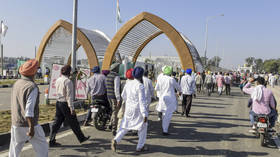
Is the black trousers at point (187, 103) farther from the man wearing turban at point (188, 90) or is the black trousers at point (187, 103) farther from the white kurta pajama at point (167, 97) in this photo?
the white kurta pajama at point (167, 97)

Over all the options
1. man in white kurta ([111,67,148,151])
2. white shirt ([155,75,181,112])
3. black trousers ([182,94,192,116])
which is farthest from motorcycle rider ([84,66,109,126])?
black trousers ([182,94,192,116])

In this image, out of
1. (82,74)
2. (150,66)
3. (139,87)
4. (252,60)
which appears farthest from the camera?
(252,60)

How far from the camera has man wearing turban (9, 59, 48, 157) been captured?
3314 mm

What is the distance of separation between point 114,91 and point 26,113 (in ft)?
10.3

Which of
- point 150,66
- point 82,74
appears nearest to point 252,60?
point 150,66

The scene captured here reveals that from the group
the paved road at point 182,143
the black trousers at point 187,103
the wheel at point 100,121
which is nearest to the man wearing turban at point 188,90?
the black trousers at point 187,103

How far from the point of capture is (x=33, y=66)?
11.4 feet

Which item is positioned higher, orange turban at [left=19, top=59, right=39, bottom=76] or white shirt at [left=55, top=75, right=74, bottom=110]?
orange turban at [left=19, top=59, right=39, bottom=76]

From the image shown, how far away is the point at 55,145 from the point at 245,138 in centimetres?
463

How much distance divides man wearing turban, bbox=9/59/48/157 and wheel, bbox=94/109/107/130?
9.84 ft

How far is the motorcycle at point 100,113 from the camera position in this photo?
6453mm

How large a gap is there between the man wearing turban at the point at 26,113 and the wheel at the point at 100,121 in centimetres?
300

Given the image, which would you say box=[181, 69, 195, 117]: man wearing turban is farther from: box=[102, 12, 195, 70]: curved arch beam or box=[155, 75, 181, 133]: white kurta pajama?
box=[102, 12, 195, 70]: curved arch beam

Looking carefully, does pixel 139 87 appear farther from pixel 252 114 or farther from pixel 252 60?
pixel 252 60
